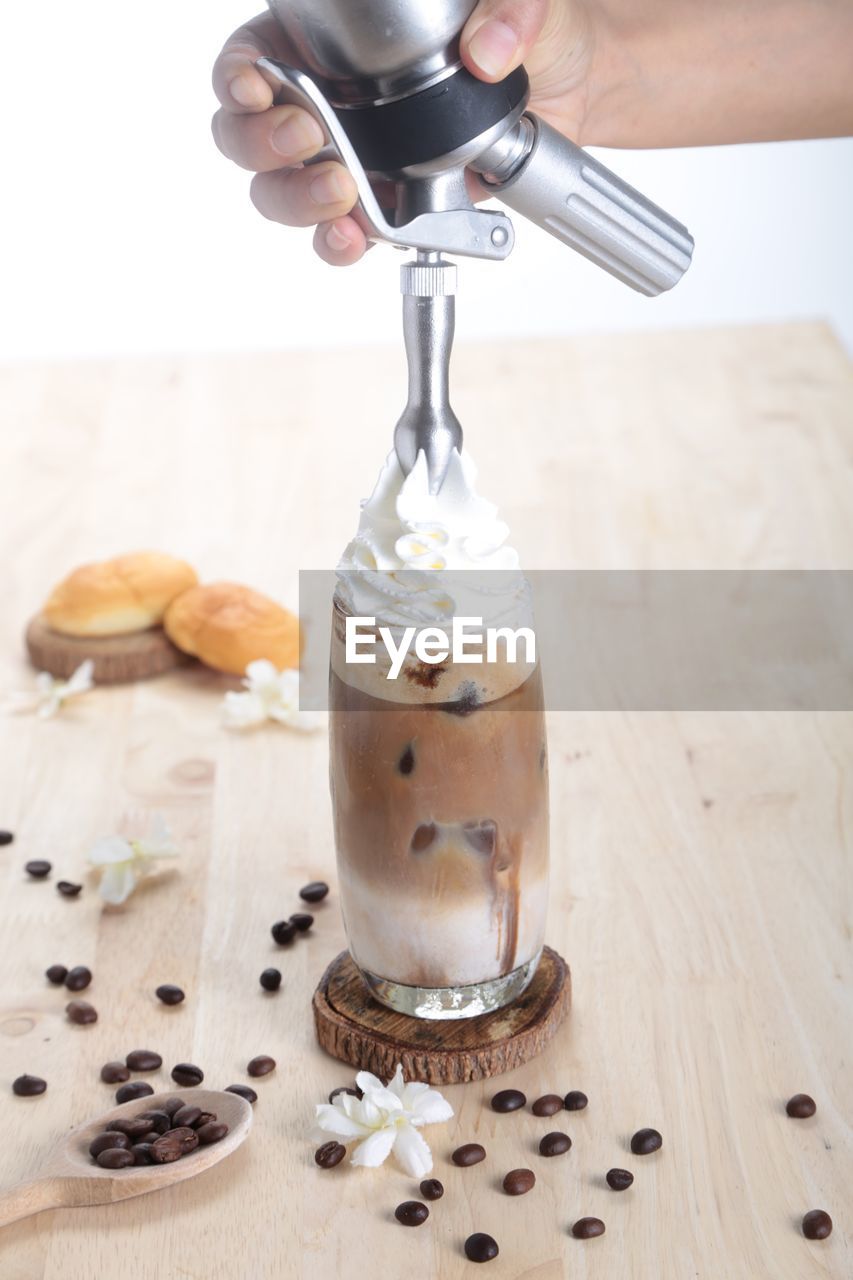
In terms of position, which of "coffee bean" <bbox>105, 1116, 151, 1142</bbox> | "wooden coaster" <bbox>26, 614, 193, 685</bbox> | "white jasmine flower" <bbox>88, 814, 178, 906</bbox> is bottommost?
"wooden coaster" <bbox>26, 614, 193, 685</bbox>

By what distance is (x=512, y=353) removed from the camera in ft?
7.16

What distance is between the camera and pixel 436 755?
916mm

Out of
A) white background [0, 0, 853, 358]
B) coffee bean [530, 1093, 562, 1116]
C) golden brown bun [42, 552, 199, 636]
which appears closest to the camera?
coffee bean [530, 1093, 562, 1116]

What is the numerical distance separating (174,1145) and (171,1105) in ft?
0.16

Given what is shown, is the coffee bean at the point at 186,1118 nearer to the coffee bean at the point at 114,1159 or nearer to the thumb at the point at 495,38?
the coffee bean at the point at 114,1159

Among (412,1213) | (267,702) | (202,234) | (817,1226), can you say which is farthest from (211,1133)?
(202,234)

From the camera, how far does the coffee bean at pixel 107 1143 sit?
894 millimetres

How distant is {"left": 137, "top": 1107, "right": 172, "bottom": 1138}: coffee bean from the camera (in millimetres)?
917

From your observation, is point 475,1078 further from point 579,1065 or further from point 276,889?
point 276,889

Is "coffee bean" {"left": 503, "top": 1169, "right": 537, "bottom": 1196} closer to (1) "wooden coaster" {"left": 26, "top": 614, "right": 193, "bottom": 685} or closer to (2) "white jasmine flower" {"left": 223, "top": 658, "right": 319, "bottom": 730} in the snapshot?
(2) "white jasmine flower" {"left": 223, "top": 658, "right": 319, "bottom": 730}

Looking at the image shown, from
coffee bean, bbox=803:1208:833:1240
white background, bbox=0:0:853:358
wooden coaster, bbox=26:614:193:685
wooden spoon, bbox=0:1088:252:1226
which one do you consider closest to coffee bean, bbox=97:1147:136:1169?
wooden spoon, bbox=0:1088:252:1226

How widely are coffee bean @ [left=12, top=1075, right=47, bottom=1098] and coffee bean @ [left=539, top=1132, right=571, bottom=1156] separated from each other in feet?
1.00

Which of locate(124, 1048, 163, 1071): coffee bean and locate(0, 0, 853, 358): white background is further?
locate(0, 0, 853, 358): white background

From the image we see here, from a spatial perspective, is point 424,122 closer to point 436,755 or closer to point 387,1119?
point 436,755
